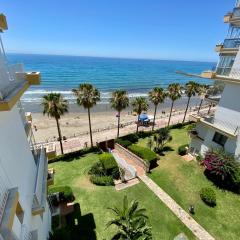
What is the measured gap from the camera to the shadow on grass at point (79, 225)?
1663cm

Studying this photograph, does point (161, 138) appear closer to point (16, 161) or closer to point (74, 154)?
point (74, 154)

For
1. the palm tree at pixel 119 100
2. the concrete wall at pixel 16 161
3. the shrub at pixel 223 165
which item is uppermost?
the concrete wall at pixel 16 161

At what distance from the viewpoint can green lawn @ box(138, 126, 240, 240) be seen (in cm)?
1803

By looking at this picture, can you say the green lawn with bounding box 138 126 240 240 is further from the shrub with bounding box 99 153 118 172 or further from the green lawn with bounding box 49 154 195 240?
the shrub with bounding box 99 153 118 172

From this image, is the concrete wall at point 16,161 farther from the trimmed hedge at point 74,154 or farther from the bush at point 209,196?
the trimmed hedge at point 74,154

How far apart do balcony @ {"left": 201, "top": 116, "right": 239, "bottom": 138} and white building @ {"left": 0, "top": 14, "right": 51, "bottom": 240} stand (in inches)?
808

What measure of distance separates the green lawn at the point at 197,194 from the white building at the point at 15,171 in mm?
15320

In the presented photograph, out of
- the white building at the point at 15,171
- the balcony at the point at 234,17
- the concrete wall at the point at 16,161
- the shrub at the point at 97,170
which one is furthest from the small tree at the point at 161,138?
the concrete wall at the point at 16,161

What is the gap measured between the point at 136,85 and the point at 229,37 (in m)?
79.4

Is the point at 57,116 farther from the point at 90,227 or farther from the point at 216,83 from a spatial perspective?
the point at 216,83

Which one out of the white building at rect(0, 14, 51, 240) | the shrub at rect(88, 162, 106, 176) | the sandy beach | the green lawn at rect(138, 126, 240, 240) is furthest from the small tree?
the white building at rect(0, 14, 51, 240)

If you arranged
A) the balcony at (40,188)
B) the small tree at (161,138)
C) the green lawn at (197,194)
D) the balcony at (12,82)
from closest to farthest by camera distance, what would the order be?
the balcony at (12,82) → the balcony at (40,188) → the green lawn at (197,194) → the small tree at (161,138)

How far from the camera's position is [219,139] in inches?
974

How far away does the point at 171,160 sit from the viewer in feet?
92.4
